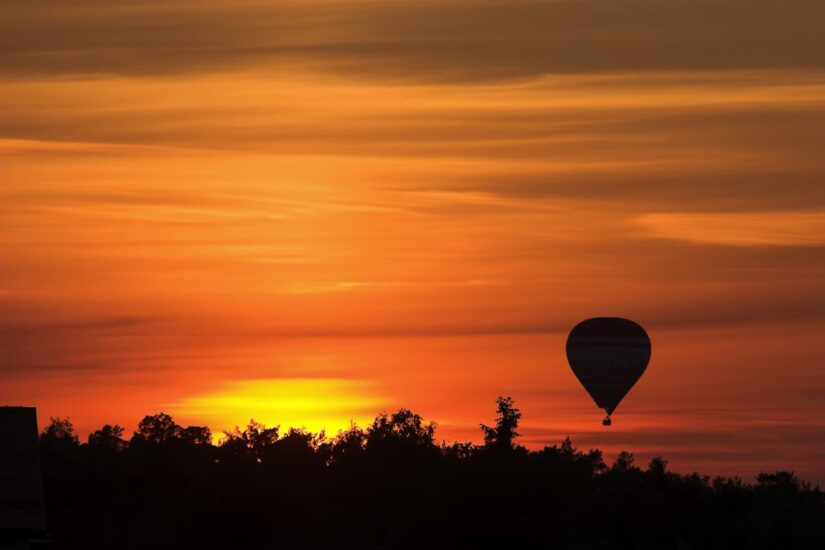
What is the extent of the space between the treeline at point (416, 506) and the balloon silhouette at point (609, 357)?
553cm

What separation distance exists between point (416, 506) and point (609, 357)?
14.8 metres

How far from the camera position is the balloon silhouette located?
105500 mm

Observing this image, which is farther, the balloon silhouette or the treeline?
the balloon silhouette

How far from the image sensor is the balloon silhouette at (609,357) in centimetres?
10550

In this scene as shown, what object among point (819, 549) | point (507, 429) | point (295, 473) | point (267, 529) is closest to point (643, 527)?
point (819, 549)

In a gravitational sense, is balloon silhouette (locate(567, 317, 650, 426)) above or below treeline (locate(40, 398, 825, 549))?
above

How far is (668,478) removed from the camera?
12112cm

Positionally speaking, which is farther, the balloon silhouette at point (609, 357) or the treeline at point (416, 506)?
the balloon silhouette at point (609, 357)

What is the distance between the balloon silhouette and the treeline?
5.53 meters

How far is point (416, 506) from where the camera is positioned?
99688mm

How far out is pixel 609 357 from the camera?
105625 mm

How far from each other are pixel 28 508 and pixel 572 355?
49729 millimetres

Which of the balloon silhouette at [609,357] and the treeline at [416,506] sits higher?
the balloon silhouette at [609,357]

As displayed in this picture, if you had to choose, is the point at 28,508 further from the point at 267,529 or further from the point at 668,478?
the point at 668,478
